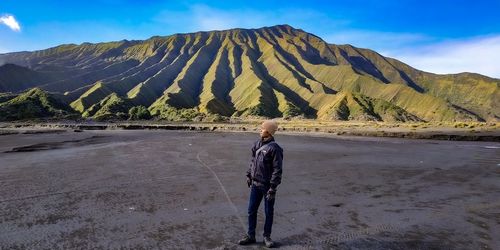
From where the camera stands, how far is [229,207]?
1091 cm

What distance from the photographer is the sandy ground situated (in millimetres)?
8188

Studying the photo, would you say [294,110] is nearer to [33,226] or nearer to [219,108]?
[219,108]

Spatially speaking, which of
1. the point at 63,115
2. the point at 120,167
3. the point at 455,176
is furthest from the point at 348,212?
the point at 63,115

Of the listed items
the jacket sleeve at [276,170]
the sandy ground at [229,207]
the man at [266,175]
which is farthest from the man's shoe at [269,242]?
the jacket sleeve at [276,170]

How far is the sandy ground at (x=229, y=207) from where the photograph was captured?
26.9ft

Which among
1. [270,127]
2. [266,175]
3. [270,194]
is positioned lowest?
[270,194]

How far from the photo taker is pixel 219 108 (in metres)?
136

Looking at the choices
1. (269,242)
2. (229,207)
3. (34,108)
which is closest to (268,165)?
(269,242)

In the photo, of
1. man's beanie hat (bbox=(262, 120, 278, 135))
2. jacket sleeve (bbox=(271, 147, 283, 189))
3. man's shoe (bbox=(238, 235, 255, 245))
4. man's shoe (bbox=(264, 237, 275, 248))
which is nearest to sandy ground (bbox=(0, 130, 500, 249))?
man's shoe (bbox=(238, 235, 255, 245))

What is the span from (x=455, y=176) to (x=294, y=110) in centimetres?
11904

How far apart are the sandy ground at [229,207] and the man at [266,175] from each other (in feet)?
1.17

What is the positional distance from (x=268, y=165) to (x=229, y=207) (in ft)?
11.5

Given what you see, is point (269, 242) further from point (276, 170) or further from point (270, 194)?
point (276, 170)

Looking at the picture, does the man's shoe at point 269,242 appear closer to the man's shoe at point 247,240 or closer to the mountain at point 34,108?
the man's shoe at point 247,240
